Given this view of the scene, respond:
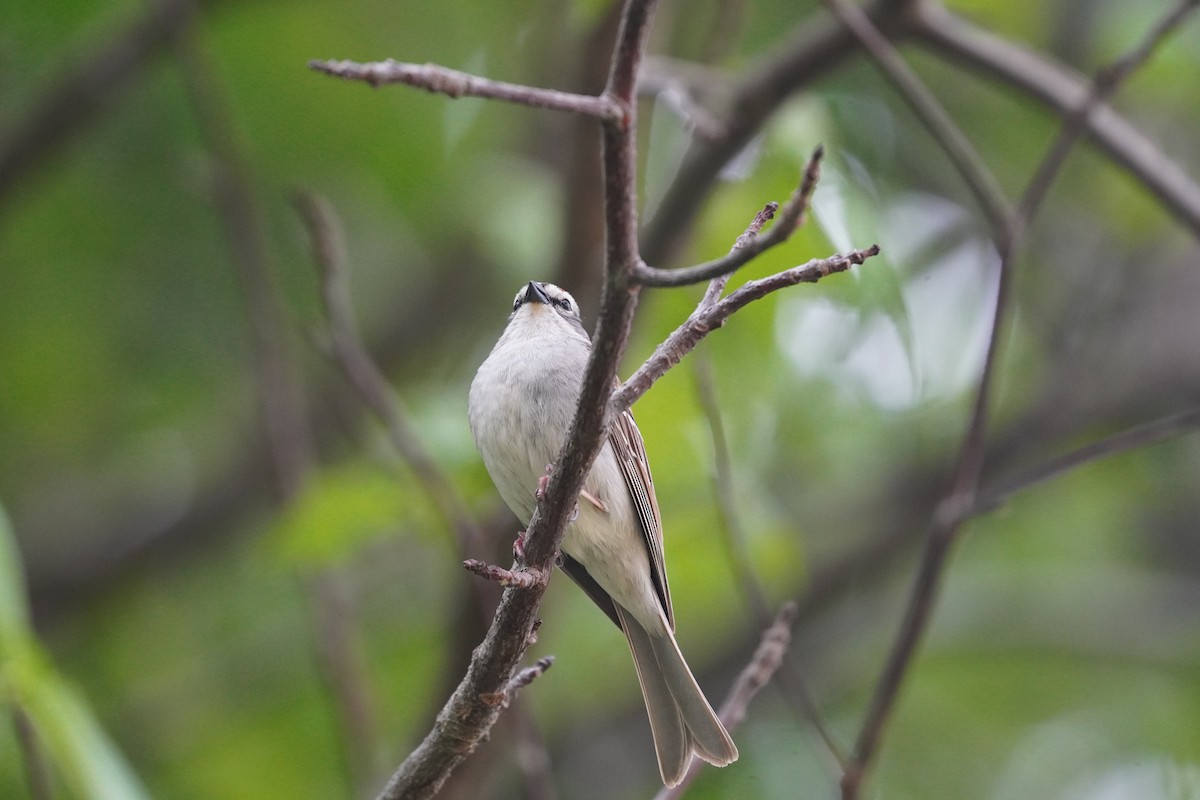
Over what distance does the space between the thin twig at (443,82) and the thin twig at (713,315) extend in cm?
47

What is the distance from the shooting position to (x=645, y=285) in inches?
79.4

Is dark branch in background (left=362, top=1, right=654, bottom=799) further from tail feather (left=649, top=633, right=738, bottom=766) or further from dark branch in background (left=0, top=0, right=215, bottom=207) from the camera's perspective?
dark branch in background (left=0, top=0, right=215, bottom=207)

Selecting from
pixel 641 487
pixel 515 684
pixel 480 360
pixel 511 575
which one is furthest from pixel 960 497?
pixel 480 360

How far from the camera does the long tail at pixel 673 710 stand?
3.99 metres

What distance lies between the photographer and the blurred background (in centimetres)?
566

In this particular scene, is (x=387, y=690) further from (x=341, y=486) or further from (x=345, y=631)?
(x=341, y=486)

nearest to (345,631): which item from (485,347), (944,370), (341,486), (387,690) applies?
(341,486)

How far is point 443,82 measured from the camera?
1.63 m

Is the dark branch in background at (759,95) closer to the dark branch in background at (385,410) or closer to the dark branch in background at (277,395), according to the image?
the dark branch in background at (277,395)

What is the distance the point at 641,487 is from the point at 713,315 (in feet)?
6.80

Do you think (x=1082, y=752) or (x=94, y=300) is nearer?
(x=94, y=300)

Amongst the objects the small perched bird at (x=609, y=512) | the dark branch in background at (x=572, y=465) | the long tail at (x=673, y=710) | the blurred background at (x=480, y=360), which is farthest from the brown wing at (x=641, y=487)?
the dark branch in background at (x=572, y=465)

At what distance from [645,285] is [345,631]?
12.7ft

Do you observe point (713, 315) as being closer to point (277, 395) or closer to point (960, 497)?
point (960, 497)
